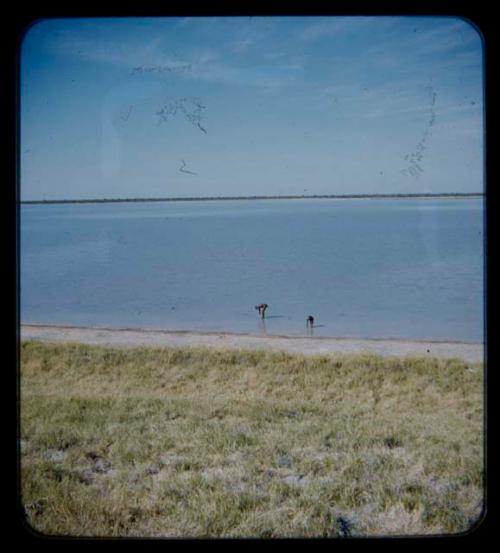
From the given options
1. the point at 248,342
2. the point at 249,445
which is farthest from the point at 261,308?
the point at 249,445

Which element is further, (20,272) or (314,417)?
(314,417)

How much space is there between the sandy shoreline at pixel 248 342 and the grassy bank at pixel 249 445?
0.33 metres

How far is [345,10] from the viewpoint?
1.70 m

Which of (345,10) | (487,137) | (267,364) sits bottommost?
(267,364)

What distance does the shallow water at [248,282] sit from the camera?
495 cm

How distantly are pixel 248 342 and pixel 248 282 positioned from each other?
6.79ft

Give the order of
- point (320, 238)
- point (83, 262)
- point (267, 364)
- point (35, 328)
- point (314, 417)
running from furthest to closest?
point (320, 238) < point (83, 262) < point (35, 328) < point (267, 364) < point (314, 417)

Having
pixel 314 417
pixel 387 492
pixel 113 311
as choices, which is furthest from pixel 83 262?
pixel 387 492

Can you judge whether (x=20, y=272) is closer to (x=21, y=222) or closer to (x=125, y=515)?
(x=21, y=222)

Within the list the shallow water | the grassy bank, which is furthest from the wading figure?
the grassy bank

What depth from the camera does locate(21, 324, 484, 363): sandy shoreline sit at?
4840mm

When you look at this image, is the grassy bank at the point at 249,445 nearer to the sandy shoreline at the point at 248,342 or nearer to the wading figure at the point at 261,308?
the sandy shoreline at the point at 248,342

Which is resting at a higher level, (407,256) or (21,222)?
(21,222)

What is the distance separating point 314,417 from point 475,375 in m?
1.43
